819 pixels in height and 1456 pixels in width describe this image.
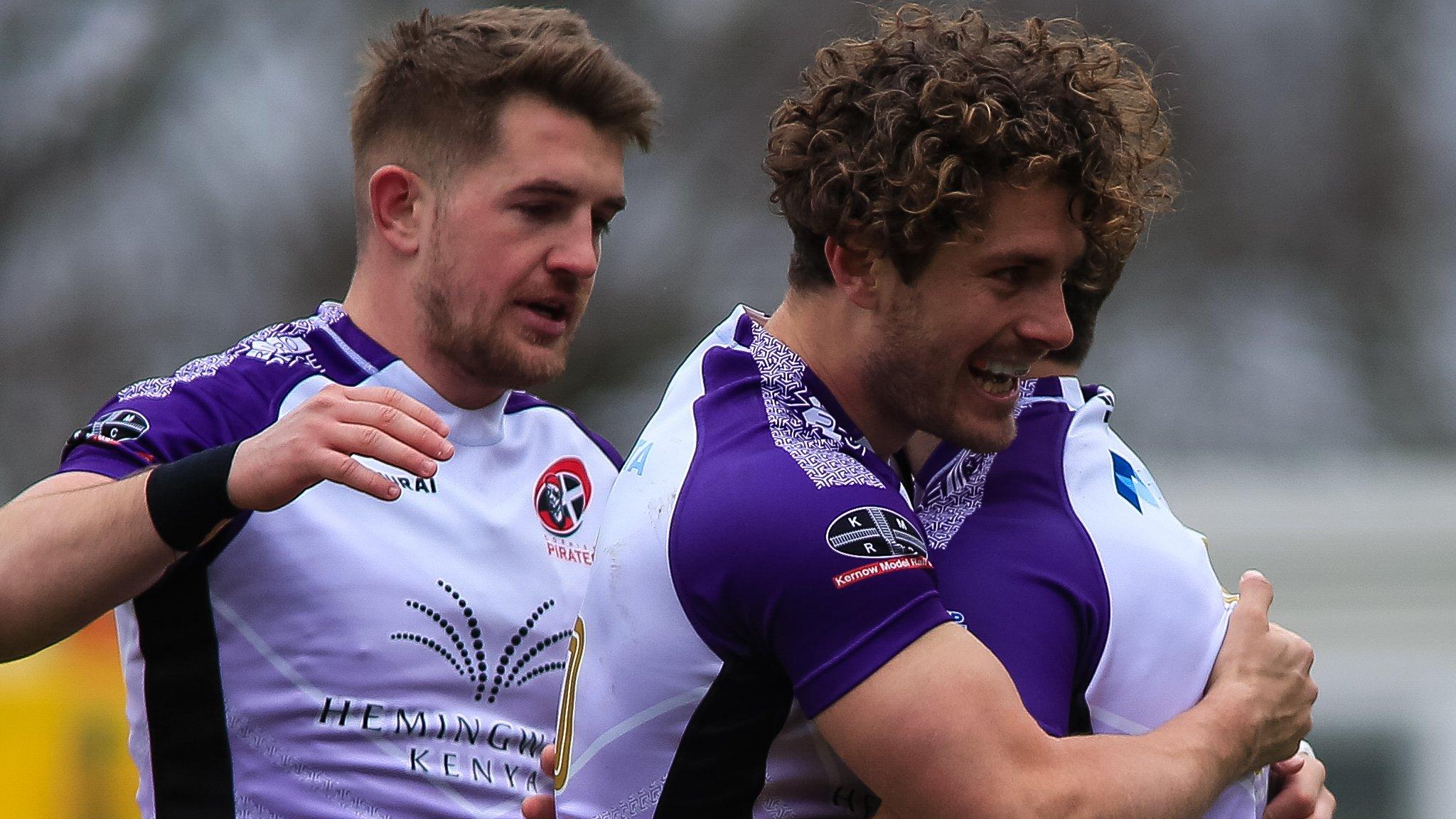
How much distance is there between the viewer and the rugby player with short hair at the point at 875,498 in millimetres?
3182

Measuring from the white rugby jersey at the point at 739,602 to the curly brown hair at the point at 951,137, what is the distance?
294 mm

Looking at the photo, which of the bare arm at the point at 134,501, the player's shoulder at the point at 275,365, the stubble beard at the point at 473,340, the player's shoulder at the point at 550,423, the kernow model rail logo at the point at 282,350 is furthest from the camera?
the player's shoulder at the point at 550,423

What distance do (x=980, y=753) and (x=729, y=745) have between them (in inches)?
18.8

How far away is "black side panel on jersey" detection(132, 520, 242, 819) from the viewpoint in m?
3.96

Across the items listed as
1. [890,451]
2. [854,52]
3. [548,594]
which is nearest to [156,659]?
[548,594]

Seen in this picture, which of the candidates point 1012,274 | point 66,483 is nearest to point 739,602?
point 1012,274

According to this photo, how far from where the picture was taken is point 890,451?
3746 millimetres

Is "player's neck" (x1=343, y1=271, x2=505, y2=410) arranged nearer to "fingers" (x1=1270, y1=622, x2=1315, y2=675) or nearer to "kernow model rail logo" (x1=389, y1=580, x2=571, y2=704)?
"kernow model rail logo" (x1=389, y1=580, x2=571, y2=704)

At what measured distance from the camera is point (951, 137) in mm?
3521

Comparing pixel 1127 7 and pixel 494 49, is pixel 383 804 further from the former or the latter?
pixel 1127 7

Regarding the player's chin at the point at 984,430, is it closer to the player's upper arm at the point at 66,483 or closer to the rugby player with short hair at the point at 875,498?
the rugby player with short hair at the point at 875,498

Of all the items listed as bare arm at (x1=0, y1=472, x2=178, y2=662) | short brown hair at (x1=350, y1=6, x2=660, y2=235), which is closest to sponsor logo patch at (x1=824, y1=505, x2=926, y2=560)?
bare arm at (x1=0, y1=472, x2=178, y2=662)

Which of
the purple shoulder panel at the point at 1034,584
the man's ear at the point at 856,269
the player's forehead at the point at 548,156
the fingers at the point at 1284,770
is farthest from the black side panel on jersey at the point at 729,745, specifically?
the player's forehead at the point at 548,156

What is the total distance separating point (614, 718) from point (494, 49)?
5.75ft
